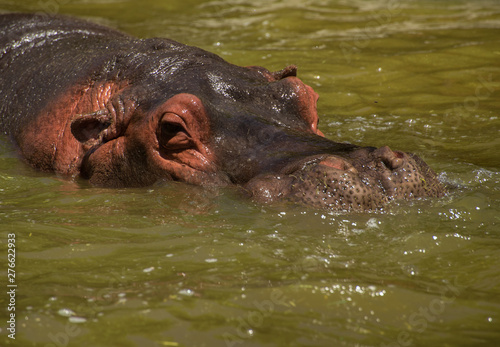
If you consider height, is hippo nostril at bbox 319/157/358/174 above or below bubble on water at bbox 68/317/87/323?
above

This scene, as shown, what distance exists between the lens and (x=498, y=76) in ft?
28.5

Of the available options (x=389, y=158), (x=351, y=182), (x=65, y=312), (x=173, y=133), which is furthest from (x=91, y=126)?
(x=65, y=312)

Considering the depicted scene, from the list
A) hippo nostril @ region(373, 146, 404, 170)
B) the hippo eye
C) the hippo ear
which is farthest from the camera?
the hippo ear

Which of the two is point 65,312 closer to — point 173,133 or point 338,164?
point 338,164

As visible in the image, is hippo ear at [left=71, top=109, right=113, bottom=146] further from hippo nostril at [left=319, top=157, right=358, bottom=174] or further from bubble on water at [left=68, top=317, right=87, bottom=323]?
bubble on water at [left=68, top=317, right=87, bottom=323]

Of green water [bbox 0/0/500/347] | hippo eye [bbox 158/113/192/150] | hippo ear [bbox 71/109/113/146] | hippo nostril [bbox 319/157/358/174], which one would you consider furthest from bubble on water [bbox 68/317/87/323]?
hippo ear [bbox 71/109/113/146]

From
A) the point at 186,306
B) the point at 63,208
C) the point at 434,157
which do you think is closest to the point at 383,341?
the point at 186,306

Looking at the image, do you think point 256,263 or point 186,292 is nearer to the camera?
point 186,292

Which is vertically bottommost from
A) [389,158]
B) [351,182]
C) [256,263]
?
[256,263]

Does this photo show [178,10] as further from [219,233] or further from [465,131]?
[219,233]

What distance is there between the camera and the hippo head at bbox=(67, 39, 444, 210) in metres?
4.22

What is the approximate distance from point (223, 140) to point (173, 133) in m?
0.38

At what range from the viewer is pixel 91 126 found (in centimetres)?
542

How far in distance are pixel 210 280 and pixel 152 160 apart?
72.4 inches
